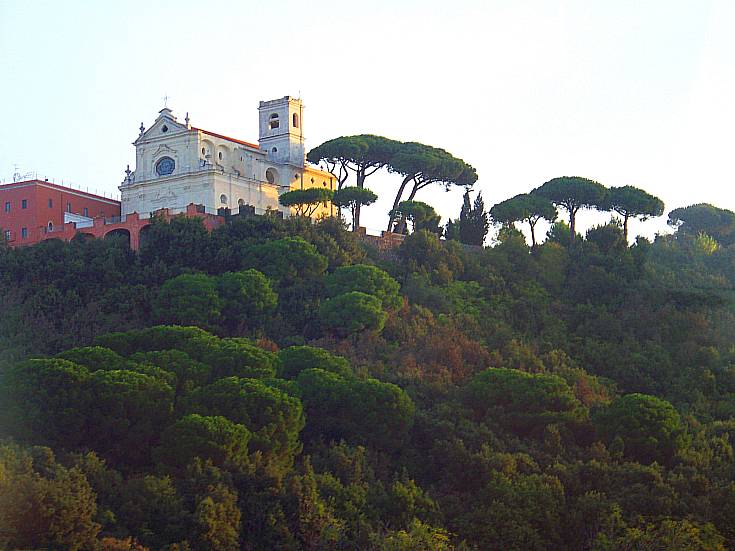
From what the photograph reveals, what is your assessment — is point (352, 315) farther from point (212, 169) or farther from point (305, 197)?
point (212, 169)

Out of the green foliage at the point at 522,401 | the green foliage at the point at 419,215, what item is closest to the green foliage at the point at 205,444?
the green foliage at the point at 522,401

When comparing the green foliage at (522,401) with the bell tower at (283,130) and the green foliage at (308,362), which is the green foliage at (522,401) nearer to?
the green foliage at (308,362)

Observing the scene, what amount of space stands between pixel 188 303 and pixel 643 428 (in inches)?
522

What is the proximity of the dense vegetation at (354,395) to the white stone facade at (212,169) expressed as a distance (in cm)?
532

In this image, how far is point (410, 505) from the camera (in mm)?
25453

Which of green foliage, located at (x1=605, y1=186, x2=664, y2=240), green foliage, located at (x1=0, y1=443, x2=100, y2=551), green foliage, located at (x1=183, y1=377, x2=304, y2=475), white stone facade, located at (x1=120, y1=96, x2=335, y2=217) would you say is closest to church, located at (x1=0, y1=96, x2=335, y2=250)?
white stone facade, located at (x1=120, y1=96, x2=335, y2=217)

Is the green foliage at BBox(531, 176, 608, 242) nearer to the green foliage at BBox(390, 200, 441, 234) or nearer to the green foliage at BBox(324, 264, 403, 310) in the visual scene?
the green foliage at BBox(390, 200, 441, 234)

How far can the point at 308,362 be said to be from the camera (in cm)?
3098

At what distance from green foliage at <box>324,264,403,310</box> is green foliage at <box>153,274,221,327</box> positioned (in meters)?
3.81

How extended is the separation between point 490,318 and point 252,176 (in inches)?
502

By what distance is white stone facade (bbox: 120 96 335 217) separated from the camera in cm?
4550

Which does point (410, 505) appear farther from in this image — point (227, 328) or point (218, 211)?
point (218, 211)

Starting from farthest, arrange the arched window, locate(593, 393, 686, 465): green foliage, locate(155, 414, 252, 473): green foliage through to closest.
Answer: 1. the arched window
2. locate(593, 393, 686, 465): green foliage
3. locate(155, 414, 252, 473): green foliage

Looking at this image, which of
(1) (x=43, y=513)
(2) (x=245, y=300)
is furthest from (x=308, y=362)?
(1) (x=43, y=513)
